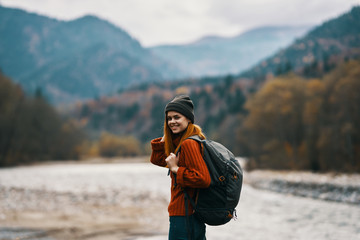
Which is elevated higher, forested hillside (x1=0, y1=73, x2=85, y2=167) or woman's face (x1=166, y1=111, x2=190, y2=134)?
woman's face (x1=166, y1=111, x2=190, y2=134)

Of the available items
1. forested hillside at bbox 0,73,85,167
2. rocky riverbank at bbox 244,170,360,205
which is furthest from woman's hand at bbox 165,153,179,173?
forested hillside at bbox 0,73,85,167

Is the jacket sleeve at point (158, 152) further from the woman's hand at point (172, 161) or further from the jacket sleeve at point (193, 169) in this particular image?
the jacket sleeve at point (193, 169)

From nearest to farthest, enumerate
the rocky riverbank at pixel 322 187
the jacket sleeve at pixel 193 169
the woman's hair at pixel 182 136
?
the jacket sleeve at pixel 193 169
the woman's hair at pixel 182 136
the rocky riverbank at pixel 322 187

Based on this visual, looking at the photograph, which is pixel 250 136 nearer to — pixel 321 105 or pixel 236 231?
pixel 321 105

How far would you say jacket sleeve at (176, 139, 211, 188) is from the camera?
119 inches

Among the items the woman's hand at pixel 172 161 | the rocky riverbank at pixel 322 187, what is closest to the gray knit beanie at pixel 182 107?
the woman's hand at pixel 172 161

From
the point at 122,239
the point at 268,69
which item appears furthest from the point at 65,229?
the point at 268,69

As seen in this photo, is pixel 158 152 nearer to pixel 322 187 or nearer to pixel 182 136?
pixel 182 136

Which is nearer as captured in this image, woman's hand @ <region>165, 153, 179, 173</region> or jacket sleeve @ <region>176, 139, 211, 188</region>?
jacket sleeve @ <region>176, 139, 211, 188</region>

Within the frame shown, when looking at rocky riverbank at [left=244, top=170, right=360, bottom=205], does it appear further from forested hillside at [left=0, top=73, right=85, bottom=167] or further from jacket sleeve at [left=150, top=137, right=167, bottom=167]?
forested hillside at [left=0, top=73, right=85, bottom=167]

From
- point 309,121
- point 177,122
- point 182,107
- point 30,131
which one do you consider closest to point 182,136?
point 177,122

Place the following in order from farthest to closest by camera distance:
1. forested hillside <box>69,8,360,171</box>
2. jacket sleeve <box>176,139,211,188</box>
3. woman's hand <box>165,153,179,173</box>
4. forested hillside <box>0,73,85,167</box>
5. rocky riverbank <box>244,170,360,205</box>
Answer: forested hillside <box>0,73,85,167</box> < forested hillside <box>69,8,360,171</box> < rocky riverbank <box>244,170,360,205</box> < woman's hand <box>165,153,179,173</box> < jacket sleeve <box>176,139,211,188</box>

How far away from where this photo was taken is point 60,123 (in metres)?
71.6

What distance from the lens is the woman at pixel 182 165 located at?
3.07 metres
